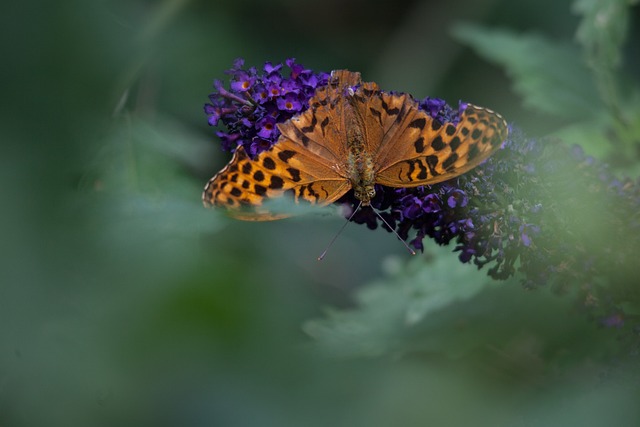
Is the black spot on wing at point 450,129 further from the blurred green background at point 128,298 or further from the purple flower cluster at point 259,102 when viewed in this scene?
the blurred green background at point 128,298

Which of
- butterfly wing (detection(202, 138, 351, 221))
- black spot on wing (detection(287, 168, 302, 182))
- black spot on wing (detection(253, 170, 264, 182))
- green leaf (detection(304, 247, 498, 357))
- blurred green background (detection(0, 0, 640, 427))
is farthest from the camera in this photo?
green leaf (detection(304, 247, 498, 357))

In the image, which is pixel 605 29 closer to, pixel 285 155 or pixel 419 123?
pixel 419 123

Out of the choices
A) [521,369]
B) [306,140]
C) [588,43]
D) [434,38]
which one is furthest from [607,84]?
[434,38]

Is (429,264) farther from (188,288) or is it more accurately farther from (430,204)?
(188,288)

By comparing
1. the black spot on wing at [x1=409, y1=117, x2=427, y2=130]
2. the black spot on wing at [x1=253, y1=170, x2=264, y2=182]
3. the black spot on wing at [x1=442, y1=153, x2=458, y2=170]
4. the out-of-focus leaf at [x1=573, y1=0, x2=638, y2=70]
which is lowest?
the black spot on wing at [x1=253, y1=170, x2=264, y2=182]

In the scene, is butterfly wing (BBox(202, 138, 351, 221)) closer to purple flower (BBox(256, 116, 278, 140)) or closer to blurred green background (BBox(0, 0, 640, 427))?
→ purple flower (BBox(256, 116, 278, 140))

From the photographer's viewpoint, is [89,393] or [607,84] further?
[607,84]

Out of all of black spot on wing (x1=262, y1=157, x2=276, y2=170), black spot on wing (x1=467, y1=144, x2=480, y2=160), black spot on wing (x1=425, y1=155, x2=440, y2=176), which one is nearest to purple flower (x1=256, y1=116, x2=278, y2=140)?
black spot on wing (x1=262, y1=157, x2=276, y2=170)

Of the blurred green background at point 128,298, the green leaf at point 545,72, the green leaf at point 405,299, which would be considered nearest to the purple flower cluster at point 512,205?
the green leaf at point 405,299

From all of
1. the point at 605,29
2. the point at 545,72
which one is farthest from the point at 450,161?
the point at 545,72
